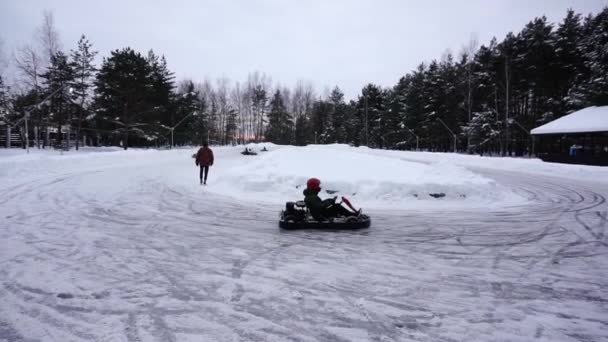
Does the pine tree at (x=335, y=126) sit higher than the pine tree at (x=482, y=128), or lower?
higher

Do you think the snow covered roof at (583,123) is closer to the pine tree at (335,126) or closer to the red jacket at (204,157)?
the red jacket at (204,157)

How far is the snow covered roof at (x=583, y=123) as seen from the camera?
25775 mm

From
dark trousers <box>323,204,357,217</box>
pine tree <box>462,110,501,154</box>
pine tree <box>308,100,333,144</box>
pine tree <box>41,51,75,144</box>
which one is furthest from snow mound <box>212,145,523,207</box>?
pine tree <box>308,100,333,144</box>

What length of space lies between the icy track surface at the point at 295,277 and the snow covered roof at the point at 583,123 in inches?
911

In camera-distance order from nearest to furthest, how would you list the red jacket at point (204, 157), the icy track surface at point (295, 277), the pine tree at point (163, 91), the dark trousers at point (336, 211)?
the icy track surface at point (295, 277)
the dark trousers at point (336, 211)
the red jacket at point (204, 157)
the pine tree at point (163, 91)

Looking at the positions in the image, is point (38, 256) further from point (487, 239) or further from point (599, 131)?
point (599, 131)

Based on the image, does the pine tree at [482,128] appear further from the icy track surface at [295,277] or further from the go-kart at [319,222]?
the go-kart at [319,222]

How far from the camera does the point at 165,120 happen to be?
61938 mm

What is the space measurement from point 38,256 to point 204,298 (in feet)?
10.6

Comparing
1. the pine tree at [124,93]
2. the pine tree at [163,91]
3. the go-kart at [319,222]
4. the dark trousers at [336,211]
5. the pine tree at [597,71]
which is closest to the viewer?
the go-kart at [319,222]

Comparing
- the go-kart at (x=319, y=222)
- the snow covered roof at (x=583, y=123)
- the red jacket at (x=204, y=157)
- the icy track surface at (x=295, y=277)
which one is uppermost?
the snow covered roof at (x=583, y=123)

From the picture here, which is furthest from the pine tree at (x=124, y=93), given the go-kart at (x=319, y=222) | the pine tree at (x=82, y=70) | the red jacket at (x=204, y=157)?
the go-kart at (x=319, y=222)

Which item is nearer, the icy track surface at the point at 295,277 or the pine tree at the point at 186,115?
the icy track surface at the point at 295,277

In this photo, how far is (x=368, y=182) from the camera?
11.4m
